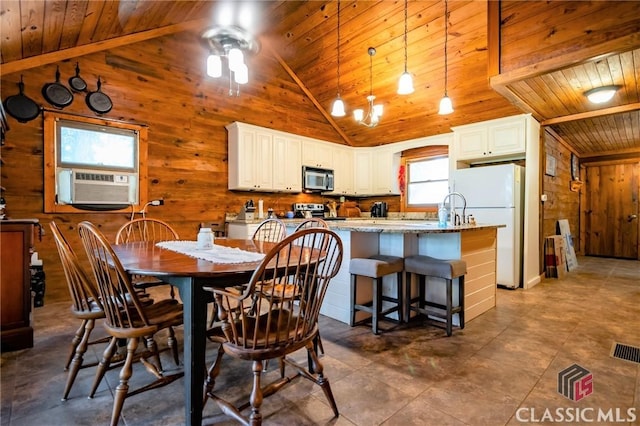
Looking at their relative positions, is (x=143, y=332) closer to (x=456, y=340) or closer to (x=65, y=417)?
(x=65, y=417)

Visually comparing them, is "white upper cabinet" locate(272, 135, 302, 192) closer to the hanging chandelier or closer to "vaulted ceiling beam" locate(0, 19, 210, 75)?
the hanging chandelier

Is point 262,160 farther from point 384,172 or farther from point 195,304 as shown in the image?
point 195,304

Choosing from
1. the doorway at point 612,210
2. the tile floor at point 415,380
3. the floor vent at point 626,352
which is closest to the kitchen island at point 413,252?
the tile floor at point 415,380

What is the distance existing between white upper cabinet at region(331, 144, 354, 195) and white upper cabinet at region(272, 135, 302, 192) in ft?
2.80

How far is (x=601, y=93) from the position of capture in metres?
3.41

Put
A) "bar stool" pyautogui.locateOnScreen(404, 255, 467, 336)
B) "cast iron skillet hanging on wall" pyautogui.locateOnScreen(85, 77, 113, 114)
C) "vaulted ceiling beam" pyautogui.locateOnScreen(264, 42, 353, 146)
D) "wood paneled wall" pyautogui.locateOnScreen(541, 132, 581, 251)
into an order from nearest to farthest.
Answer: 1. "bar stool" pyautogui.locateOnScreen(404, 255, 467, 336)
2. "cast iron skillet hanging on wall" pyautogui.locateOnScreen(85, 77, 113, 114)
3. "wood paneled wall" pyautogui.locateOnScreen(541, 132, 581, 251)
4. "vaulted ceiling beam" pyautogui.locateOnScreen(264, 42, 353, 146)

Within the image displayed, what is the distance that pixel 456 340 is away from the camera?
8.30 ft

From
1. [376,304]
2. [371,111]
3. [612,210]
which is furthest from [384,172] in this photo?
[612,210]

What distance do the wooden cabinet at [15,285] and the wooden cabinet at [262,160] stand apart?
2.60 metres

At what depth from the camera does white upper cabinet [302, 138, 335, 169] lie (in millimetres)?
5473

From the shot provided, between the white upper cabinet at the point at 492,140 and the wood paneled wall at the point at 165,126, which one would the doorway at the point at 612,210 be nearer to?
the white upper cabinet at the point at 492,140

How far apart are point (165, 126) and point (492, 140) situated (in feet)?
14.7

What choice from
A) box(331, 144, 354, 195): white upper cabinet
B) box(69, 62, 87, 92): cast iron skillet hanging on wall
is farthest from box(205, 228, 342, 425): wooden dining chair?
box(331, 144, 354, 195): white upper cabinet

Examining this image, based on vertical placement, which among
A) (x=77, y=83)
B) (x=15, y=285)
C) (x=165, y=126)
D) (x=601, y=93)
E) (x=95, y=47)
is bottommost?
(x=15, y=285)
